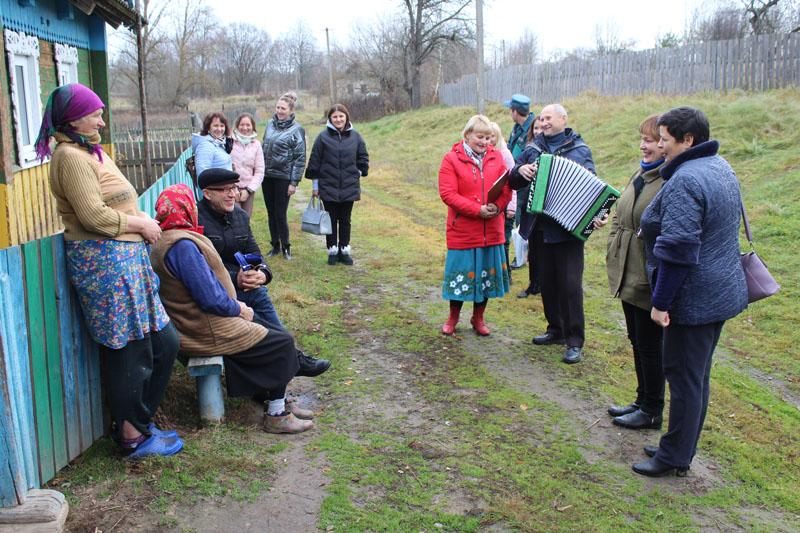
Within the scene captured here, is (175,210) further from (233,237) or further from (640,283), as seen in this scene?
(640,283)

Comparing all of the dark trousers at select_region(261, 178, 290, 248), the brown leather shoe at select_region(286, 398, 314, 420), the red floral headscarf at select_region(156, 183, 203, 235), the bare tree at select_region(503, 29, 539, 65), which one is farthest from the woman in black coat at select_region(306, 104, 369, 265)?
the bare tree at select_region(503, 29, 539, 65)

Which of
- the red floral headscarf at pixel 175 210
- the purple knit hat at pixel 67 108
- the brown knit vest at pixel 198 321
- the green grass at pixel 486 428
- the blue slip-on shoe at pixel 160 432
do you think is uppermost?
the purple knit hat at pixel 67 108

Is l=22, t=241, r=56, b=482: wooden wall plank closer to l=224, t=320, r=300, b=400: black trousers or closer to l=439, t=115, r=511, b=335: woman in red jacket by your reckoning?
l=224, t=320, r=300, b=400: black trousers

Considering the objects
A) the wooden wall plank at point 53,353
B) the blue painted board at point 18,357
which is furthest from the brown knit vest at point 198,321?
the blue painted board at point 18,357

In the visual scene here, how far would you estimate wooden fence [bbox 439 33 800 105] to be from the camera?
17172mm

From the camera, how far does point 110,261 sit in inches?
146

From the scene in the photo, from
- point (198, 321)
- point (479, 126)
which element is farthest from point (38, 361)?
point (479, 126)

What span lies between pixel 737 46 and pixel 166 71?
4574 centimetres

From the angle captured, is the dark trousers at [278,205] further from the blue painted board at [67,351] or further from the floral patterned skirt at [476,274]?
the blue painted board at [67,351]

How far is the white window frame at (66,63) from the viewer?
8.36 m

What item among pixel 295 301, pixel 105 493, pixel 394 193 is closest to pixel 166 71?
pixel 394 193

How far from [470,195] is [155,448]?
3.38m

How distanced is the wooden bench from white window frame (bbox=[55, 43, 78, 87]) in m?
5.49

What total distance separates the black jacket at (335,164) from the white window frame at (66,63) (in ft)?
10.1
